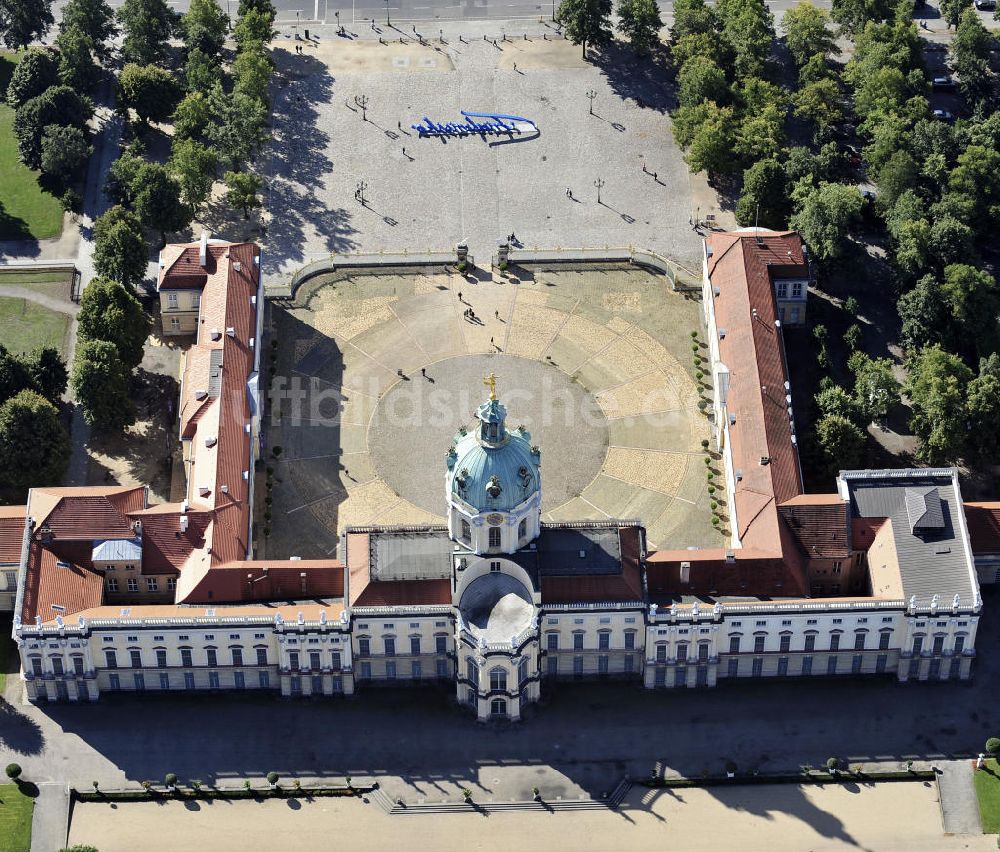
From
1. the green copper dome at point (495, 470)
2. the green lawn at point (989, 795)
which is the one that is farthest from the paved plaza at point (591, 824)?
the green copper dome at point (495, 470)

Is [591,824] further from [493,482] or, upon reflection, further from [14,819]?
[14,819]

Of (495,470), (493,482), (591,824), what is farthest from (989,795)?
(495,470)

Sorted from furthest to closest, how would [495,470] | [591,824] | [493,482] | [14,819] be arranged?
[591,824], [14,819], [495,470], [493,482]

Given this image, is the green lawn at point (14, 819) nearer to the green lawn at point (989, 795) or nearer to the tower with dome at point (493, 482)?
the tower with dome at point (493, 482)

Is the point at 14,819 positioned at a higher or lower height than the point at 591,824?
higher

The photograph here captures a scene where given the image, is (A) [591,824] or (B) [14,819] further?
(A) [591,824]

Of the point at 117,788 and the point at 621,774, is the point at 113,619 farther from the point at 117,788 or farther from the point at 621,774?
the point at 621,774

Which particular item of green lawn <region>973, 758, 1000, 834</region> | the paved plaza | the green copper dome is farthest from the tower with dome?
green lawn <region>973, 758, 1000, 834</region>
